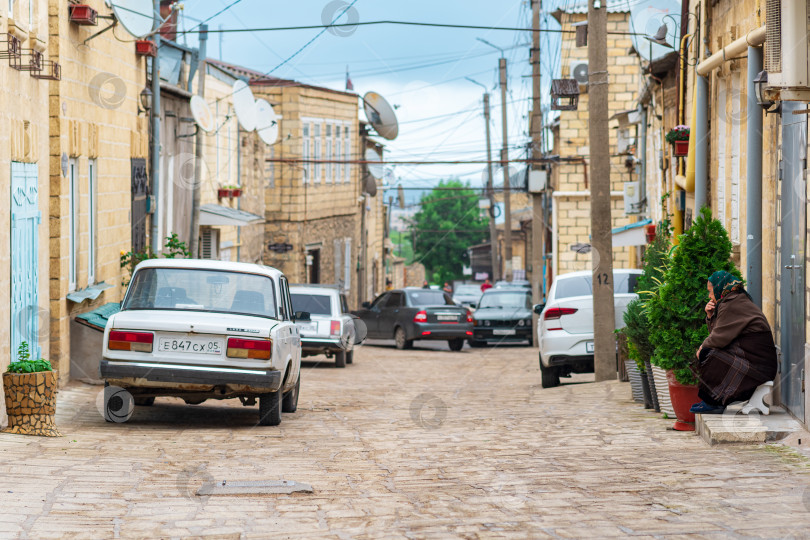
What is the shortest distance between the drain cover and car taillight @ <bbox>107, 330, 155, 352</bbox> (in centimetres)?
306

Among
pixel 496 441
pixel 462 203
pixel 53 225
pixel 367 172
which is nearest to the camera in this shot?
pixel 496 441

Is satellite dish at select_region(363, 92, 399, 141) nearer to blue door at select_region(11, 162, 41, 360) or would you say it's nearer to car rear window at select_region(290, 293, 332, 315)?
car rear window at select_region(290, 293, 332, 315)

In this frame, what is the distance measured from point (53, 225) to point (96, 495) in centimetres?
723

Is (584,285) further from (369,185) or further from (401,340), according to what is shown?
(369,185)

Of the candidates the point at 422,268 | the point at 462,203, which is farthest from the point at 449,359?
the point at 462,203

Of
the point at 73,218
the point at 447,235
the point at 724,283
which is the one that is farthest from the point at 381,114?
the point at 447,235

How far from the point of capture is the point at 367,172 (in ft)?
155

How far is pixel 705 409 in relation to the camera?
926 centimetres

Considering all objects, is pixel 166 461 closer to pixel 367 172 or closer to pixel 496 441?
pixel 496 441

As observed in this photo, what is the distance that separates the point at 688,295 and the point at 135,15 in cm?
931

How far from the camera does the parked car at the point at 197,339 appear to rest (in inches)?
399

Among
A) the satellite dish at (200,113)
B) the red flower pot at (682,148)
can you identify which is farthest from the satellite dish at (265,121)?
the red flower pot at (682,148)

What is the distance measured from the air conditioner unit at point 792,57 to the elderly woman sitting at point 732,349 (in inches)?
69.0

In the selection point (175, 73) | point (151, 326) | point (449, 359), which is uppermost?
point (175, 73)
